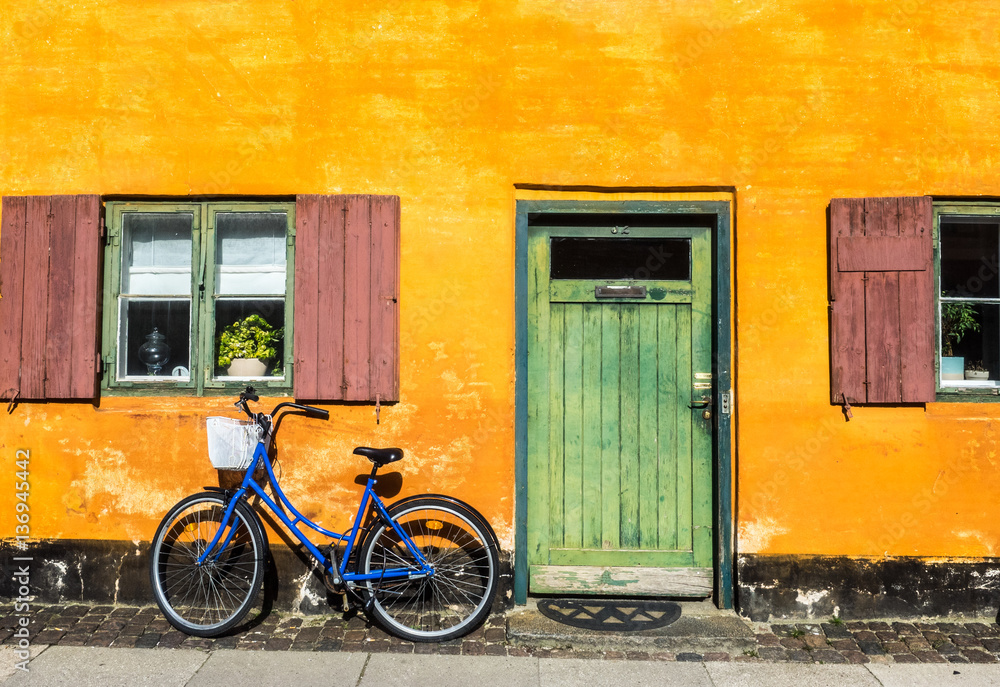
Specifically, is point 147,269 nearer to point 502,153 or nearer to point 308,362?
point 308,362

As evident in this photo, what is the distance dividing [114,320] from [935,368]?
4981mm

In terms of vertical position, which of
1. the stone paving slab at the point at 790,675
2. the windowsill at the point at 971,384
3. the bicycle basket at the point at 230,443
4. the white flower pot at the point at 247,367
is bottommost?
the stone paving slab at the point at 790,675

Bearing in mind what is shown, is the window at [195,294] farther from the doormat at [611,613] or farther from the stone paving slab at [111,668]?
the doormat at [611,613]

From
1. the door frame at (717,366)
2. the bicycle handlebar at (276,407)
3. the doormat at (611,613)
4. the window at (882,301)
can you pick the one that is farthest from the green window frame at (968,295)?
the bicycle handlebar at (276,407)

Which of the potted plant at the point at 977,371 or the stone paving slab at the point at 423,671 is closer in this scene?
the stone paving slab at the point at 423,671

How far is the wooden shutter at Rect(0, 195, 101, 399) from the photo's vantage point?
4605mm

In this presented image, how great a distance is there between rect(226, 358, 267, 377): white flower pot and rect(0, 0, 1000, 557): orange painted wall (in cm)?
22

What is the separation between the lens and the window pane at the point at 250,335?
186 inches

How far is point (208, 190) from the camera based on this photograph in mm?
4641

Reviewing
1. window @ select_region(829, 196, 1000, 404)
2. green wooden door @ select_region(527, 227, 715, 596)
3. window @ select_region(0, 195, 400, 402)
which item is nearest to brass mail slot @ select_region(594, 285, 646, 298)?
green wooden door @ select_region(527, 227, 715, 596)

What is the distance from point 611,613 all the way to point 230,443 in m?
2.39

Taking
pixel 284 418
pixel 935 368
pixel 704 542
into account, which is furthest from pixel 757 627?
pixel 284 418

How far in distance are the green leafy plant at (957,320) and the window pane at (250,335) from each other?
4058mm

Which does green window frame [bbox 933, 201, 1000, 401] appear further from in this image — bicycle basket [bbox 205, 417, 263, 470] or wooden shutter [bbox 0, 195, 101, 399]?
wooden shutter [bbox 0, 195, 101, 399]
